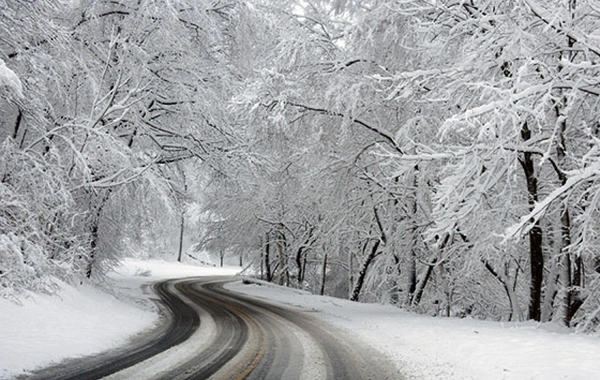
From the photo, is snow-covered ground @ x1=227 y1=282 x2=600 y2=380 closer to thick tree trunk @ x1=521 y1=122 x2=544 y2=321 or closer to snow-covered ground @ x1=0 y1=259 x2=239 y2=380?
thick tree trunk @ x1=521 y1=122 x2=544 y2=321

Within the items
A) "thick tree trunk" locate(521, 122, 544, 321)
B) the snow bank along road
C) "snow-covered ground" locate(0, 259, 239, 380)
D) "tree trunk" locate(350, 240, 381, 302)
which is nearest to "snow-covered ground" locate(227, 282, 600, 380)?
the snow bank along road

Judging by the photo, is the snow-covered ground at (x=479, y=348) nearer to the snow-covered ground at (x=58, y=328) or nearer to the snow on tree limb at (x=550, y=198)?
the snow on tree limb at (x=550, y=198)

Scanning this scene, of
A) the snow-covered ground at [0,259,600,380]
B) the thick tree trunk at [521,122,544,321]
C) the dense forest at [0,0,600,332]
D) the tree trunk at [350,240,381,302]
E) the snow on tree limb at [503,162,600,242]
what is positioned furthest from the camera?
the tree trunk at [350,240,381,302]

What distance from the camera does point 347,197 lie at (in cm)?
1708

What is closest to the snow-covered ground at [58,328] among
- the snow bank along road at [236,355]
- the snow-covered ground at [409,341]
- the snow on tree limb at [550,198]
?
the snow-covered ground at [409,341]

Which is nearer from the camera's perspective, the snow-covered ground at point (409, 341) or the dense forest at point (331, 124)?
the snow-covered ground at point (409, 341)

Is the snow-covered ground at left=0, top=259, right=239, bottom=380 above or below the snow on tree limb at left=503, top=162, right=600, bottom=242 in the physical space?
below

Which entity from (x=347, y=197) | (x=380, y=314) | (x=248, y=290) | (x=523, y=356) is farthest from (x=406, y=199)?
(x=248, y=290)

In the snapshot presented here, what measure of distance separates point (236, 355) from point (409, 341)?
4.34 m

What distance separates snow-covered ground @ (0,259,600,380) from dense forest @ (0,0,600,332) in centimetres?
85

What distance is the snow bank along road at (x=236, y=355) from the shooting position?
7.26m

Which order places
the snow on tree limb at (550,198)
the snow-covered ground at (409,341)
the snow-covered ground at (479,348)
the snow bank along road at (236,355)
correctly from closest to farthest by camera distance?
1. the snow on tree limb at (550,198)
2. the snow bank along road at (236,355)
3. the snow-covered ground at (409,341)
4. the snow-covered ground at (479,348)

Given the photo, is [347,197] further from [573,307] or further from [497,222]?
[573,307]

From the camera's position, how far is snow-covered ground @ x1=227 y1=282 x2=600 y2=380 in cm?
765
